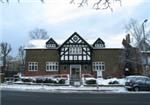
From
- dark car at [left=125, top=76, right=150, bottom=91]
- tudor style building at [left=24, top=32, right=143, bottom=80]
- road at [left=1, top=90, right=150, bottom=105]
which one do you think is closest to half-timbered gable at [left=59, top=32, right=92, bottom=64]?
tudor style building at [left=24, top=32, right=143, bottom=80]

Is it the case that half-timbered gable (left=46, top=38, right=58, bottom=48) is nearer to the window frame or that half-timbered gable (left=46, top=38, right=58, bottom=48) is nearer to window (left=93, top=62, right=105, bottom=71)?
→ the window frame

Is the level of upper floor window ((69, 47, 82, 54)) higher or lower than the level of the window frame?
higher

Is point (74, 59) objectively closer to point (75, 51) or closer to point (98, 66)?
point (75, 51)

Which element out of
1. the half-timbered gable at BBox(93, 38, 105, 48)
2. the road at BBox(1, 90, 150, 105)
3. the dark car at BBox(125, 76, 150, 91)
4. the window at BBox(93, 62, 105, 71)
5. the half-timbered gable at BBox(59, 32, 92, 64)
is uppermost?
the half-timbered gable at BBox(93, 38, 105, 48)

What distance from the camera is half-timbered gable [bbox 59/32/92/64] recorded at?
73.3 meters

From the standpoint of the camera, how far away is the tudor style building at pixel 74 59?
7331 cm

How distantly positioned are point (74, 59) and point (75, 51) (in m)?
1.46

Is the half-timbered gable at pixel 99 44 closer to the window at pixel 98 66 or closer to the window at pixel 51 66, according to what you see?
the window at pixel 98 66

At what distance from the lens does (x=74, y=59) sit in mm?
73250

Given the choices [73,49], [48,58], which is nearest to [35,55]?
[48,58]

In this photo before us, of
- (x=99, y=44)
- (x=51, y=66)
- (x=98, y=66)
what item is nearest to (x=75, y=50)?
(x=99, y=44)

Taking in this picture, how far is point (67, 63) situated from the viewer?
7319cm

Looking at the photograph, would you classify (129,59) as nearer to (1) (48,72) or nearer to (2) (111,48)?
(2) (111,48)

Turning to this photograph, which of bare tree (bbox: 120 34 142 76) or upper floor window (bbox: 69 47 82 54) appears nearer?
bare tree (bbox: 120 34 142 76)
